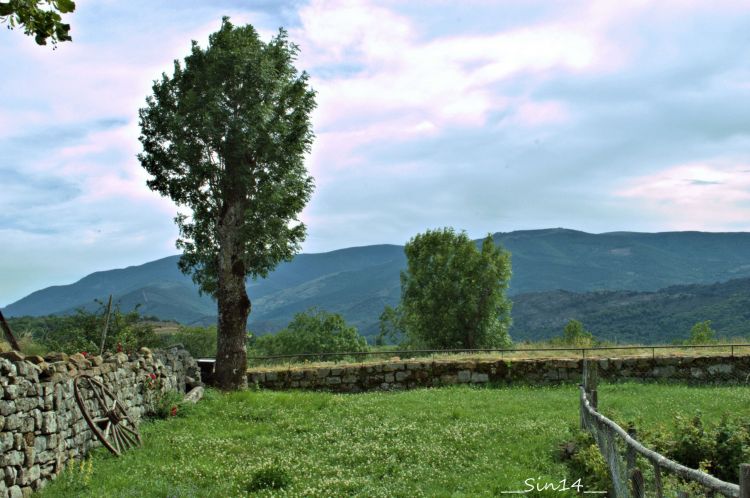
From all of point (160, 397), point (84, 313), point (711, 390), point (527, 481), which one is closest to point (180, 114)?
point (160, 397)

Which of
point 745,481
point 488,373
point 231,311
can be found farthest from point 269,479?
point 488,373

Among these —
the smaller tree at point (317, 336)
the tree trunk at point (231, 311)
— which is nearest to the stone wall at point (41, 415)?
the tree trunk at point (231, 311)

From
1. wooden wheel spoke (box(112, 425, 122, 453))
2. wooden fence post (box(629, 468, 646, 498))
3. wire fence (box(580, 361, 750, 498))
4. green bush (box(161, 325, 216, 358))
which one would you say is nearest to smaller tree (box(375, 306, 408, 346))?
green bush (box(161, 325, 216, 358))

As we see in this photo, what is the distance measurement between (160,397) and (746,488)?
16.5 m

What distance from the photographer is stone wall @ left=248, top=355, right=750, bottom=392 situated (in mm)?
25078

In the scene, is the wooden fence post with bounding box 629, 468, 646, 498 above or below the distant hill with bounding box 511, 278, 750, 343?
above

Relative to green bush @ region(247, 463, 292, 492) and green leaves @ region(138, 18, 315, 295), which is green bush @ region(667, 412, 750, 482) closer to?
green bush @ region(247, 463, 292, 492)

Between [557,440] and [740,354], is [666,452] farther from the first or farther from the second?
[740,354]

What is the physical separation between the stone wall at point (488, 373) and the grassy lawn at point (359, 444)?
361cm

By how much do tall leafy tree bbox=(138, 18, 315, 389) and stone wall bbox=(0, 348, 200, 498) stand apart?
26.9 ft

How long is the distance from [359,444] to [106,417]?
5.81m

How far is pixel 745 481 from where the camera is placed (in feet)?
16.1

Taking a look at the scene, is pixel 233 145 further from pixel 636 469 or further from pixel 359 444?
pixel 636 469

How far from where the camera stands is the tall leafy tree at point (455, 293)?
52.1 metres
